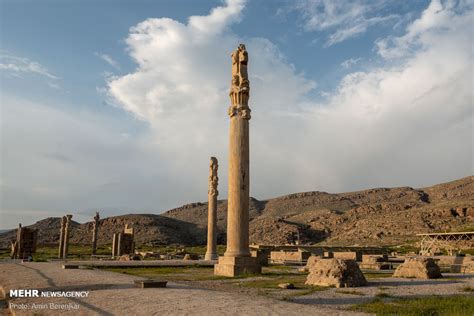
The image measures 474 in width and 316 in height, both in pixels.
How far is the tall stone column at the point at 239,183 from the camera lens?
15.7m

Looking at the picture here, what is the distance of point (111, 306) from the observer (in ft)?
25.5

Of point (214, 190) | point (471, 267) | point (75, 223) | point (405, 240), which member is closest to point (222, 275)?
point (471, 267)

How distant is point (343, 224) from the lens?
3415 inches

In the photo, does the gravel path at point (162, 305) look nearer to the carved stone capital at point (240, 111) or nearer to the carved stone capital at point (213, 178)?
the carved stone capital at point (240, 111)

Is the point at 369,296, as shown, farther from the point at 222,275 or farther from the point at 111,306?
the point at 222,275

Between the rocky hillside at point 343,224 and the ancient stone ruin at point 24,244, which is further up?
the rocky hillside at point 343,224

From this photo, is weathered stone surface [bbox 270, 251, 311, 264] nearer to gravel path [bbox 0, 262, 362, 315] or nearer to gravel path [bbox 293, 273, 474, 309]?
gravel path [bbox 293, 273, 474, 309]

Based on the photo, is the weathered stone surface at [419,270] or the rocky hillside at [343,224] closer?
the weathered stone surface at [419,270]

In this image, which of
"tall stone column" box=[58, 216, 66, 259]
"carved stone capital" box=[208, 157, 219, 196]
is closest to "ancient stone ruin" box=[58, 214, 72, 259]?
"tall stone column" box=[58, 216, 66, 259]

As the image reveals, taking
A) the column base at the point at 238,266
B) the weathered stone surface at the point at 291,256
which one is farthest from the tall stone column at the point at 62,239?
the column base at the point at 238,266

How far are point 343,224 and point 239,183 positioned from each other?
2939 inches

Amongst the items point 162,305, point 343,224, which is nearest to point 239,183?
point 162,305

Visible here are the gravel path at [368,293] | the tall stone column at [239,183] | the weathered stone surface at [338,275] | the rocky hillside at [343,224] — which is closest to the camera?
the gravel path at [368,293]

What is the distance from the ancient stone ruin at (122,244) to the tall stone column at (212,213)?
10517 mm
